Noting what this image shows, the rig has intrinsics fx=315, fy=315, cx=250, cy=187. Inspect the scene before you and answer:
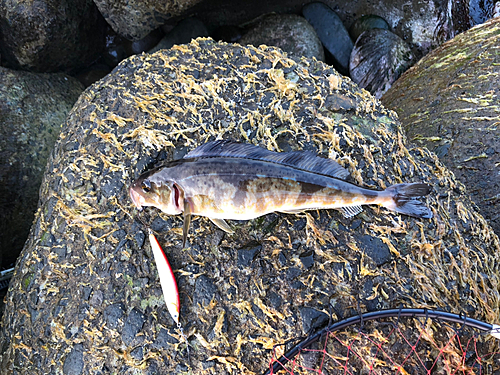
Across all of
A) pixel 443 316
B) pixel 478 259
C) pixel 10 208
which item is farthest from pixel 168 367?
pixel 10 208

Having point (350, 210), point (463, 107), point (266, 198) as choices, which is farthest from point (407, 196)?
point (463, 107)

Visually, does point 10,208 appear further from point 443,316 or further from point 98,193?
point 443,316

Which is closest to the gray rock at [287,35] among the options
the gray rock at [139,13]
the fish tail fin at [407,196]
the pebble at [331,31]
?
the pebble at [331,31]

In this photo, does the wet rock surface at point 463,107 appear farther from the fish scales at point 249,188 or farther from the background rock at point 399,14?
the fish scales at point 249,188

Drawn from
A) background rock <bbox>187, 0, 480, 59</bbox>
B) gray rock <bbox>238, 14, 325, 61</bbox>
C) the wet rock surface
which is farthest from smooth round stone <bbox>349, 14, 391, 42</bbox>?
the wet rock surface

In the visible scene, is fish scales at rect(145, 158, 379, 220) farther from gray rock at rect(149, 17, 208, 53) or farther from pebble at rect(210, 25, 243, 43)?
pebble at rect(210, 25, 243, 43)

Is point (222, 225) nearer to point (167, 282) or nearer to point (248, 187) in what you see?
point (248, 187)

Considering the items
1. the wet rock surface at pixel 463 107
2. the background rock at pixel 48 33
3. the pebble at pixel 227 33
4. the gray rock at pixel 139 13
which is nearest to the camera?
the wet rock surface at pixel 463 107

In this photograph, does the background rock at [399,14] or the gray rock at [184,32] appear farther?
the background rock at [399,14]
